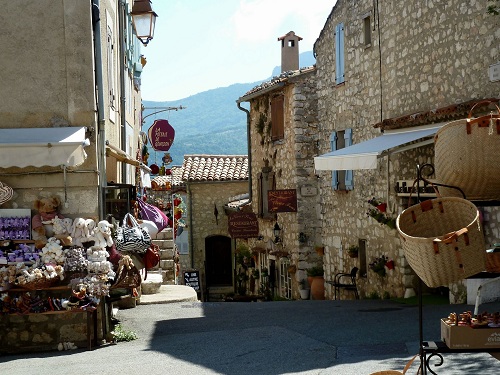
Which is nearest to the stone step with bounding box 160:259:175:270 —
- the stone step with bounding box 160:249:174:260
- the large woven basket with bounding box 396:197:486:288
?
the stone step with bounding box 160:249:174:260

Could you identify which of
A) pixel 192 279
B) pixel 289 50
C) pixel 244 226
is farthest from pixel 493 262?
pixel 192 279

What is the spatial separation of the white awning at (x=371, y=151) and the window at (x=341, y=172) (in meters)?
4.72

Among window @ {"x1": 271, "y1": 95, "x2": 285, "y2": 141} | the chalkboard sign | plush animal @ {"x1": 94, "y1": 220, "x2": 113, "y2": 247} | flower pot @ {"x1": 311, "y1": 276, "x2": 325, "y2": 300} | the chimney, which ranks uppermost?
the chimney

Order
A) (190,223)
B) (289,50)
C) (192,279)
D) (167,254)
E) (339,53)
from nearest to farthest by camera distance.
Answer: (339,53), (167,254), (289,50), (192,279), (190,223)

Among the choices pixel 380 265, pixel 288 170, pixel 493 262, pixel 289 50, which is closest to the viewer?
pixel 493 262

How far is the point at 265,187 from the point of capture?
28875 millimetres

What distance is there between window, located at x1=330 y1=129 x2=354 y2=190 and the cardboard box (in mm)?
15318

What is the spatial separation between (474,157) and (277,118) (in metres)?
20.8

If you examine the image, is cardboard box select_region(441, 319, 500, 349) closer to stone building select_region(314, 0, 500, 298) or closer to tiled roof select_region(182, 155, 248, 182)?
stone building select_region(314, 0, 500, 298)

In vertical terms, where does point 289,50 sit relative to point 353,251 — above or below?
above

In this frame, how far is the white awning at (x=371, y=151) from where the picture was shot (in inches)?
575

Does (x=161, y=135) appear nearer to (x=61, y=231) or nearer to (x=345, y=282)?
(x=345, y=282)

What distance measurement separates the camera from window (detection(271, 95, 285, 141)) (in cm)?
2656

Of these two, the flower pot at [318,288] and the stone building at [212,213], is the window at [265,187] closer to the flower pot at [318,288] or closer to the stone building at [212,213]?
the flower pot at [318,288]
